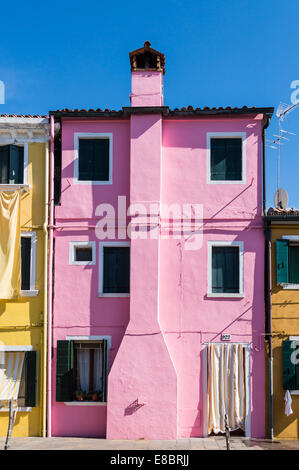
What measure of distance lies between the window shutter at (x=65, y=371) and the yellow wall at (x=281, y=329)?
19.7 ft

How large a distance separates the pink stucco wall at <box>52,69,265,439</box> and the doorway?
24cm

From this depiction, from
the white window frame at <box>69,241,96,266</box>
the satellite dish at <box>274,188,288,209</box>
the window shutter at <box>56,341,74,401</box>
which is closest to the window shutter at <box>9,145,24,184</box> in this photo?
the white window frame at <box>69,241,96,266</box>

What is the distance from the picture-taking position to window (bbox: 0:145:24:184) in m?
20.5

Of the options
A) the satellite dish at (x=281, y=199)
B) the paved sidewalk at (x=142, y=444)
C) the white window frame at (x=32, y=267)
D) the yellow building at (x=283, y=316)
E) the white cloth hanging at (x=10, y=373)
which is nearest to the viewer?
the paved sidewalk at (x=142, y=444)

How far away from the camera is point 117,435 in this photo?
1906cm

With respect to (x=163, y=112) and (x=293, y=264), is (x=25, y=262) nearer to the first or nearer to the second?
(x=163, y=112)

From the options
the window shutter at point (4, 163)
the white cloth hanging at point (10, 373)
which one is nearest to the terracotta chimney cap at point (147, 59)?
the window shutter at point (4, 163)

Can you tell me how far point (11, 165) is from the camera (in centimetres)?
2053

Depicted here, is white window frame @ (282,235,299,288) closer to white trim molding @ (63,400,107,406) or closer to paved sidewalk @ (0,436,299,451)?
paved sidewalk @ (0,436,299,451)

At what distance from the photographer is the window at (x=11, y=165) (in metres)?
20.5

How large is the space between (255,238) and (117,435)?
7070 mm

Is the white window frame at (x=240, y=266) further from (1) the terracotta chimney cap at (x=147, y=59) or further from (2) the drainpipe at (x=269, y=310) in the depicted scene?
(1) the terracotta chimney cap at (x=147, y=59)
